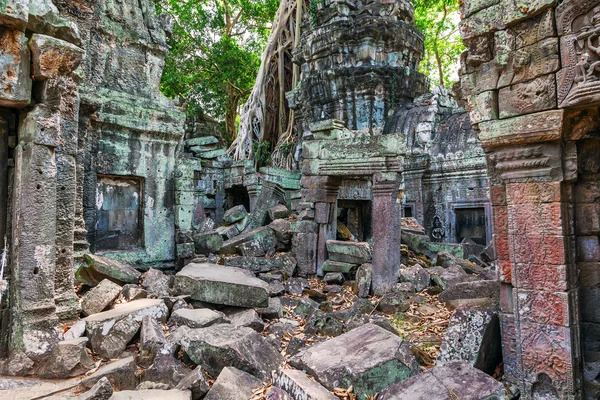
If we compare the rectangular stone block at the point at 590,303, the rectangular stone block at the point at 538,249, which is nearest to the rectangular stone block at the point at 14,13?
the rectangular stone block at the point at 538,249

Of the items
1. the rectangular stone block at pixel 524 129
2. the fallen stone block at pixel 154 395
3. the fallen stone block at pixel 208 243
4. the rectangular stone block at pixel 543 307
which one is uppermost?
the rectangular stone block at pixel 524 129

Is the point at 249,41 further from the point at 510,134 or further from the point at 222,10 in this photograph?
the point at 510,134

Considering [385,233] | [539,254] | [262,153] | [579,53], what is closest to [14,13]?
[579,53]

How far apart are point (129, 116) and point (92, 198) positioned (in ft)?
4.96

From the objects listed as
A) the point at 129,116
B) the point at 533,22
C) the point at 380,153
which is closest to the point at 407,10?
the point at 380,153

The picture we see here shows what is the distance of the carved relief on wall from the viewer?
251 centimetres

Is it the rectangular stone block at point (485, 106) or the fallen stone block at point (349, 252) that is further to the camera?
the fallen stone block at point (349, 252)

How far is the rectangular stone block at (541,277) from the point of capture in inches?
108

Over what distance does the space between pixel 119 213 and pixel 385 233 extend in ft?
14.5

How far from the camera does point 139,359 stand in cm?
329

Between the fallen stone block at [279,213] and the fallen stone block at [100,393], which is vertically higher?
the fallen stone block at [279,213]

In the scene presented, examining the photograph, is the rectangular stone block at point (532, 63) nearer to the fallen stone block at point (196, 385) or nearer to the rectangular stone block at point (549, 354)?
the rectangular stone block at point (549, 354)

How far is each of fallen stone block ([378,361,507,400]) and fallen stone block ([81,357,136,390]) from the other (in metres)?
1.83

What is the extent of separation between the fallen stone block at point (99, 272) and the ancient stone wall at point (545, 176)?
4.16m
